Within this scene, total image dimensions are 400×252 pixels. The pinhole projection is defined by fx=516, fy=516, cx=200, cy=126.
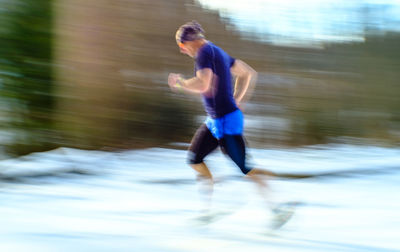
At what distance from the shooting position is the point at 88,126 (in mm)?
8078

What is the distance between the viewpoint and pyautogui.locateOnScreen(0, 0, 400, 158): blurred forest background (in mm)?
7293

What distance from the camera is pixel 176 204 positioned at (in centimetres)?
507

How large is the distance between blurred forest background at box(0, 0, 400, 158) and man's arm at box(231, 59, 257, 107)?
4.13m

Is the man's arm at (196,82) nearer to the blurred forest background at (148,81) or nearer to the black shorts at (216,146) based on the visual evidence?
the black shorts at (216,146)

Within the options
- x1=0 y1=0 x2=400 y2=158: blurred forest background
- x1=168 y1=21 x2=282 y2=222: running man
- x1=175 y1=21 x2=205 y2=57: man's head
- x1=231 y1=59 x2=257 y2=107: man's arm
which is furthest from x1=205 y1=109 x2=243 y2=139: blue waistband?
x1=0 y1=0 x2=400 y2=158: blurred forest background

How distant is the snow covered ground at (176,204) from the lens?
3.52m

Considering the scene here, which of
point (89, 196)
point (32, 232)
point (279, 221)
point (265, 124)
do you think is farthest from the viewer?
point (265, 124)

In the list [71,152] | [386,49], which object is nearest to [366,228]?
[71,152]

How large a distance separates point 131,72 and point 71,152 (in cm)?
175

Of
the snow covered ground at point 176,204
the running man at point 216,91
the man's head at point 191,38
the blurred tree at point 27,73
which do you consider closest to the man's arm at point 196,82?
the running man at point 216,91

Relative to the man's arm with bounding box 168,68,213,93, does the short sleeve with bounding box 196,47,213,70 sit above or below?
above

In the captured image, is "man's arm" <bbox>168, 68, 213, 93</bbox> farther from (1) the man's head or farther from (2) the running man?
(1) the man's head

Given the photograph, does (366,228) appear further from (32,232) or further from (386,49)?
(386,49)

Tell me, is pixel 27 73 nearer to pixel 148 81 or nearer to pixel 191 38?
pixel 148 81
